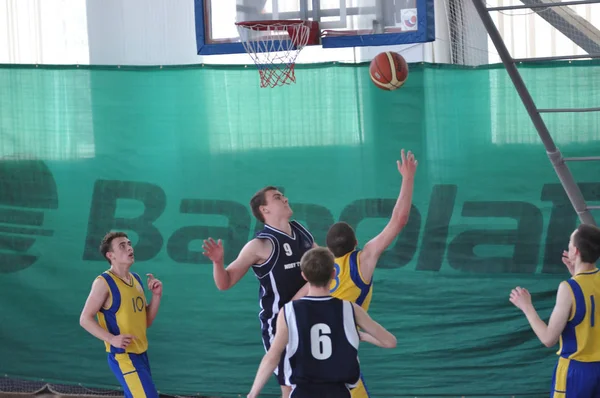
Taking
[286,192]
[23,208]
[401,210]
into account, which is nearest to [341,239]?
[401,210]

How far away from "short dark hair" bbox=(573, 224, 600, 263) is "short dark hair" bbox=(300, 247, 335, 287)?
1.52 metres

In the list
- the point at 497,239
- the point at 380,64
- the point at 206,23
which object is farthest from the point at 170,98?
the point at 497,239

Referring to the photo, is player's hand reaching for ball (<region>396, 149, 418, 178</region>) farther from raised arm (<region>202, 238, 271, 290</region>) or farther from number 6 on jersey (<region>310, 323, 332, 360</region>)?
number 6 on jersey (<region>310, 323, 332, 360</region>)

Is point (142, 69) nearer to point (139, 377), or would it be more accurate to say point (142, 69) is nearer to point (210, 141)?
point (210, 141)

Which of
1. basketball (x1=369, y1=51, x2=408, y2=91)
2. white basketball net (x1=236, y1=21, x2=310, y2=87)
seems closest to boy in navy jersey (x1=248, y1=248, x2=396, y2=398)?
basketball (x1=369, y1=51, x2=408, y2=91)

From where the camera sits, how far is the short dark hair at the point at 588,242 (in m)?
4.72

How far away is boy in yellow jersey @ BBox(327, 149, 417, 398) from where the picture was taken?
543 centimetres

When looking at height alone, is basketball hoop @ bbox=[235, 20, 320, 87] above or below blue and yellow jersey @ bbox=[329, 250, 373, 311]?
above

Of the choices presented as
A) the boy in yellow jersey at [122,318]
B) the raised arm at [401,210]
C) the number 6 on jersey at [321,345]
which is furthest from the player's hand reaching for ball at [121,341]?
the number 6 on jersey at [321,345]

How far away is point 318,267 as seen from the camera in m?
4.09

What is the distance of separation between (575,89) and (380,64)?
66.1 inches

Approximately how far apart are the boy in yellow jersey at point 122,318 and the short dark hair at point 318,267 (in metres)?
1.92

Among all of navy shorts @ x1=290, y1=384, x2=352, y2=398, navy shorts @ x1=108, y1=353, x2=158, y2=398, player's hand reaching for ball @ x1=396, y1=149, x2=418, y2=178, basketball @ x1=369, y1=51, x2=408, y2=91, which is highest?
basketball @ x1=369, y1=51, x2=408, y2=91

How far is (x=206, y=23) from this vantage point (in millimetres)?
6902
